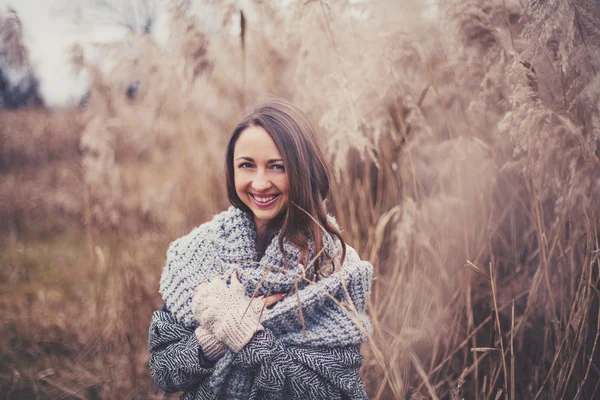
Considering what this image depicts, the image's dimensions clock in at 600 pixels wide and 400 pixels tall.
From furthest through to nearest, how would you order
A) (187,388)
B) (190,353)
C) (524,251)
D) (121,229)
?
(121,229)
(524,251)
(187,388)
(190,353)

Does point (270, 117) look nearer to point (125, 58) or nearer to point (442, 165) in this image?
point (442, 165)

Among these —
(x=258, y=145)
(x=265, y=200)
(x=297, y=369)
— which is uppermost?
(x=258, y=145)

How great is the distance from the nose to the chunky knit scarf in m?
0.17

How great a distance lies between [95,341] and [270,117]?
1.73m

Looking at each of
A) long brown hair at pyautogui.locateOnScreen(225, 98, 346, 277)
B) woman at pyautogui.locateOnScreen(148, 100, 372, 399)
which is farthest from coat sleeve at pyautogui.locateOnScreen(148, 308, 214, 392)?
long brown hair at pyautogui.locateOnScreen(225, 98, 346, 277)

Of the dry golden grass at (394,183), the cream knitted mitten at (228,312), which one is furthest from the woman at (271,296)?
the dry golden grass at (394,183)

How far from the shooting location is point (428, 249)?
1.92 metres

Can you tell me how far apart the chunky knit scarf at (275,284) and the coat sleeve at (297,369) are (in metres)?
0.03

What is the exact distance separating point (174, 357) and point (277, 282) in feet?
1.14

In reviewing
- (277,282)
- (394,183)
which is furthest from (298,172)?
(394,183)

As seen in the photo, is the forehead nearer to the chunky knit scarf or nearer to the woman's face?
the woman's face

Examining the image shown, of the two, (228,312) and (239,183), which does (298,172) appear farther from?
(228,312)

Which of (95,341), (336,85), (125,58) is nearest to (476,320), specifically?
(336,85)

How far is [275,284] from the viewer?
1257mm
